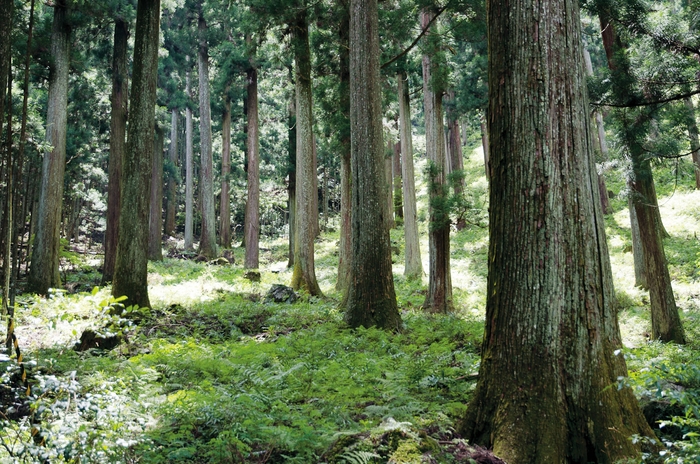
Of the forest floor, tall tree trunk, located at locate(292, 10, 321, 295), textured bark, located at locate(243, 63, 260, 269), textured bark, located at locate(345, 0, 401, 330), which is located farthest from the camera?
textured bark, located at locate(243, 63, 260, 269)

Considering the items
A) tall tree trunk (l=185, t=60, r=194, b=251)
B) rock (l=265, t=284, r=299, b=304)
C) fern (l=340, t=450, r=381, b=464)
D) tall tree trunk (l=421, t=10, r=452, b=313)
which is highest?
tall tree trunk (l=185, t=60, r=194, b=251)

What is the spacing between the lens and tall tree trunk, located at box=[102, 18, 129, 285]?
1357 centimetres

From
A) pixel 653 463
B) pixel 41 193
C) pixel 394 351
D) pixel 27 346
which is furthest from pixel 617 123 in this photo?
pixel 41 193

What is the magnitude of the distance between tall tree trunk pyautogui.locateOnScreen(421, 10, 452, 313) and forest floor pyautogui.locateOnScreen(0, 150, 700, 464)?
2.48 feet

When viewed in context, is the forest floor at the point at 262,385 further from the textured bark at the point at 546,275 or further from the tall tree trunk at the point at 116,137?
the tall tree trunk at the point at 116,137

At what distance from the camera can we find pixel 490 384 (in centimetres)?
342

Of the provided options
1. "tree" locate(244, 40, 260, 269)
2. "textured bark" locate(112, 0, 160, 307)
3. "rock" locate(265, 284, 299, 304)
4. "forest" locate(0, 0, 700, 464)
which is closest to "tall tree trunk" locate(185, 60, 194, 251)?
"forest" locate(0, 0, 700, 464)

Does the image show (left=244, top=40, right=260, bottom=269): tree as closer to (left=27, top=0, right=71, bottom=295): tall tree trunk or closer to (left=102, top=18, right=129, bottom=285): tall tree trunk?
(left=102, top=18, right=129, bottom=285): tall tree trunk

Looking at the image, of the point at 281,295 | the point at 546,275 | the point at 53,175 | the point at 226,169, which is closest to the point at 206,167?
the point at 226,169

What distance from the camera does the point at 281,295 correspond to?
460 inches

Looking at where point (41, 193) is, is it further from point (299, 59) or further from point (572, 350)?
point (572, 350)

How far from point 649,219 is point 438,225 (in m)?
4.16

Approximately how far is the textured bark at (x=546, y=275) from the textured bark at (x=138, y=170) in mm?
7186

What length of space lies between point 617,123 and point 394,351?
6.66 m
